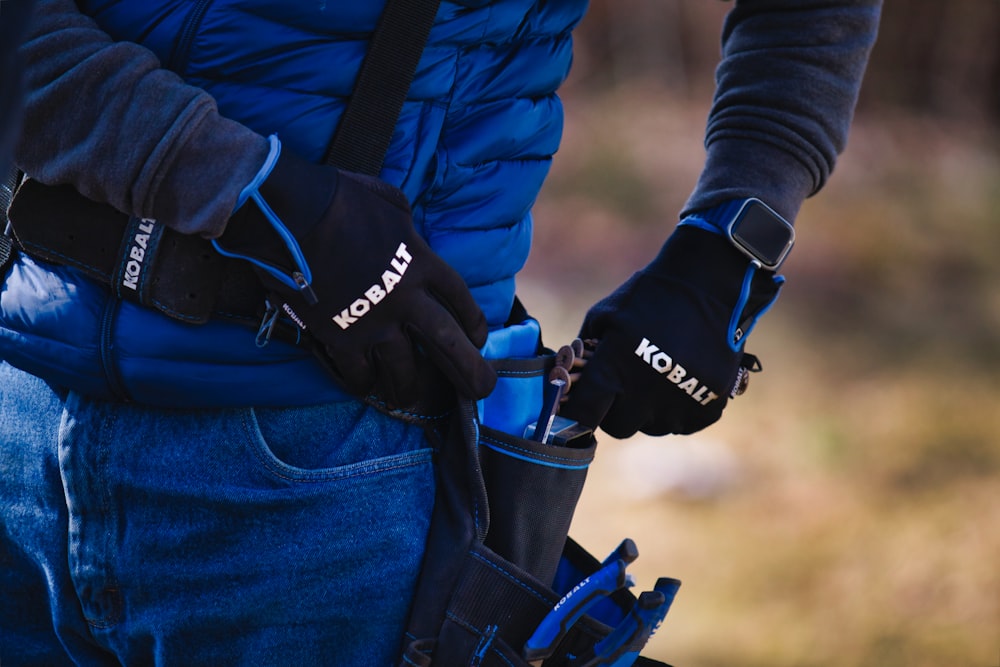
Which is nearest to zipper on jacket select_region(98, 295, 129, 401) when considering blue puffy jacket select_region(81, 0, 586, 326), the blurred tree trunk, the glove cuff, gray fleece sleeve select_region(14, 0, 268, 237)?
gray fleece sleeve select_region(14, 0, 268, 237)

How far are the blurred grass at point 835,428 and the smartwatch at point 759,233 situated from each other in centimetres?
183

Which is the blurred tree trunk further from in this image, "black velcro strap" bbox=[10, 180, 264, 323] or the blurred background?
"black velcro strap" bbox=[10, 180, 264, 323]

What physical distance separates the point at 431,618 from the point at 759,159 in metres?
0.71

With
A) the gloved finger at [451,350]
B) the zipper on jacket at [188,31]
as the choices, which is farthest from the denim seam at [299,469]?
the zipper on jacket at [188,31]

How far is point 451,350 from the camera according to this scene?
1.01 metres

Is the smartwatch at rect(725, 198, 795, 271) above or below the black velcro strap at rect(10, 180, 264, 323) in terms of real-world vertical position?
above

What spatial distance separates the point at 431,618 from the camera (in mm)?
1041

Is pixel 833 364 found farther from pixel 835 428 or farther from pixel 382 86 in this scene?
pixel 382 86

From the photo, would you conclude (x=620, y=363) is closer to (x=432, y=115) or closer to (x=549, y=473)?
(x=549, y=473)

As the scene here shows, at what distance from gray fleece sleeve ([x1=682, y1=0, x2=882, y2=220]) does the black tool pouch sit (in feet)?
1.44

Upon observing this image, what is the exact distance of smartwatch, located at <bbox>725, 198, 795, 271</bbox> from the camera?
4.21 feet

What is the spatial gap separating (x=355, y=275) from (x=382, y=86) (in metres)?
0.19

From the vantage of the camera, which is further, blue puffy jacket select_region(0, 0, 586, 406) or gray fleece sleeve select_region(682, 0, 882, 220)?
gray fleece sleeve select_region(682, 0, 882, 220)

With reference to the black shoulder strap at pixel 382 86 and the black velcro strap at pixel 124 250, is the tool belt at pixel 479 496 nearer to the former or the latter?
the black velcro strap at pixel 124 250
